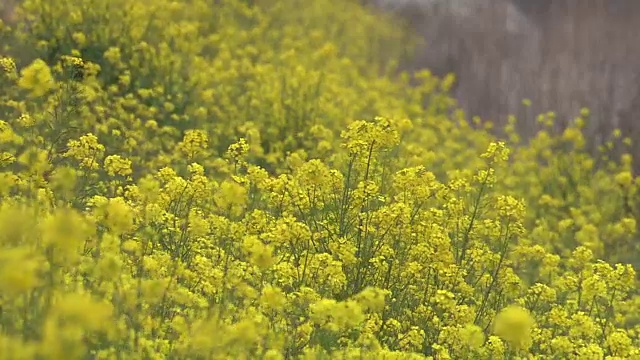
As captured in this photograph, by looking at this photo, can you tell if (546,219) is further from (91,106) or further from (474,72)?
(474,72)

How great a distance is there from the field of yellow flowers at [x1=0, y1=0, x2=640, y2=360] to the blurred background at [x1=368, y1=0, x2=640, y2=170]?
3113 mm

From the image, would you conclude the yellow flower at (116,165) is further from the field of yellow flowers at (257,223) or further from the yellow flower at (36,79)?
the yellow flower at (36,79)

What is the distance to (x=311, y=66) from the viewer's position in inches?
452

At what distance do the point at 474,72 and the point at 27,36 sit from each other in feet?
31.7

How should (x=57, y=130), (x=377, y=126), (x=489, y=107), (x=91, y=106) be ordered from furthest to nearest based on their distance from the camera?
(x=489, y=107) < (x=91, y=106) < (x=57, y=130) < (x=377, y=126)

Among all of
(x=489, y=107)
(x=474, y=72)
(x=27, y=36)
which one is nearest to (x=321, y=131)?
(x=27, y=36)

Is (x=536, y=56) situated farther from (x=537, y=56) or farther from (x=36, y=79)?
(x=36, y=79)

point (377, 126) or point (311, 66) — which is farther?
point (311, 66)

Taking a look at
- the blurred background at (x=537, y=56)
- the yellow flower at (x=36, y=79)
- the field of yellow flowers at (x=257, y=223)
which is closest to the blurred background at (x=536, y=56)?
the blurred background at (x=537, y=56)

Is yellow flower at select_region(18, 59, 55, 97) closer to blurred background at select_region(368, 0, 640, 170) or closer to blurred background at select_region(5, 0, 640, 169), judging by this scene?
blurred background at select_region(5, 0, 640, 169)

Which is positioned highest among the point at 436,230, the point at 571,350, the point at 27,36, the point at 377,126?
the point at 27,36

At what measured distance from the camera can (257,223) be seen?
5191 mm

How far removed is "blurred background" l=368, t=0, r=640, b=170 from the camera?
1433 centimetres

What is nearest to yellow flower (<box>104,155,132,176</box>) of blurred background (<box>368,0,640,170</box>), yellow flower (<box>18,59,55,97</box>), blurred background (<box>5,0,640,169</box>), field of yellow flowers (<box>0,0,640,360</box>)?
field of yellow flowers (<box>0,0,640,360</box>)
